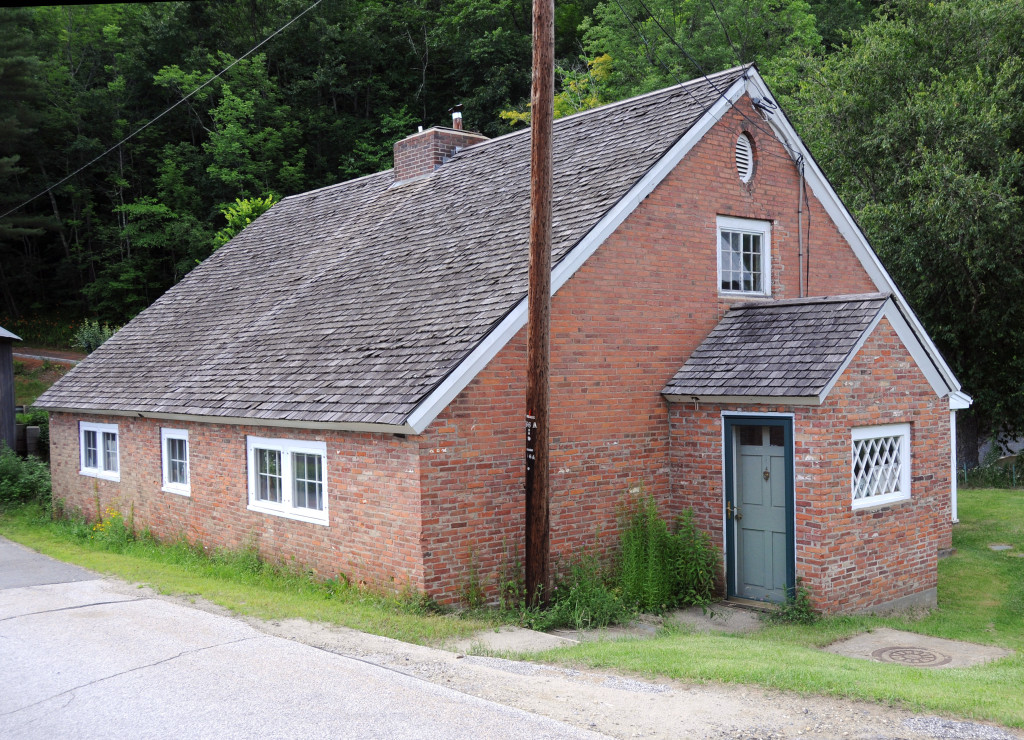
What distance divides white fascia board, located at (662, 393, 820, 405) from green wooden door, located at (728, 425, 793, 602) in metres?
0.43

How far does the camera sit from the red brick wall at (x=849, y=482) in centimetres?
1066

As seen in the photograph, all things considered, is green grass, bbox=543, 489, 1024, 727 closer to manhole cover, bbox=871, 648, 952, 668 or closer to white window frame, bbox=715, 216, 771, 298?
manhole cover, bbox=871, 648, 952, 668

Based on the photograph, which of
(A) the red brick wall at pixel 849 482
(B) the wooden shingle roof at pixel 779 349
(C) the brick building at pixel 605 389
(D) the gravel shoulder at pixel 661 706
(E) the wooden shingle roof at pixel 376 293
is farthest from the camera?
(E) the wooden shingle roof at pixel 376 293

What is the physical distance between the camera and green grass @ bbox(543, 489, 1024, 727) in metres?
6.80

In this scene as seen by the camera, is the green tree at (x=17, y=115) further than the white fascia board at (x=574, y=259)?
Yes

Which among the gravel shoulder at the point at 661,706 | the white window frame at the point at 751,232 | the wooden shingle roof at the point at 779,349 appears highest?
the white window frame at the point at 751,232

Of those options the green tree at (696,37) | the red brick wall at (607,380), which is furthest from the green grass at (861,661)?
the green tree at (696,37)

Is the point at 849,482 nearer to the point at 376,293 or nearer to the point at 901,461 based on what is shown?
the point at 901,461

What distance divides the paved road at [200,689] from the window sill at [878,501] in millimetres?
6469

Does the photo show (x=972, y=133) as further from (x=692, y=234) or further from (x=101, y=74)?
(x=101, y=74)

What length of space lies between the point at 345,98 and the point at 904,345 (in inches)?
1566

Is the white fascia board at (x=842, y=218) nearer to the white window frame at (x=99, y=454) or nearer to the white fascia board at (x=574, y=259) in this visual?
the white fascia board at (x=574, y=259)

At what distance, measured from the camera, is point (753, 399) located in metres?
11.2

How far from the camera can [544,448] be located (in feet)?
31.6
